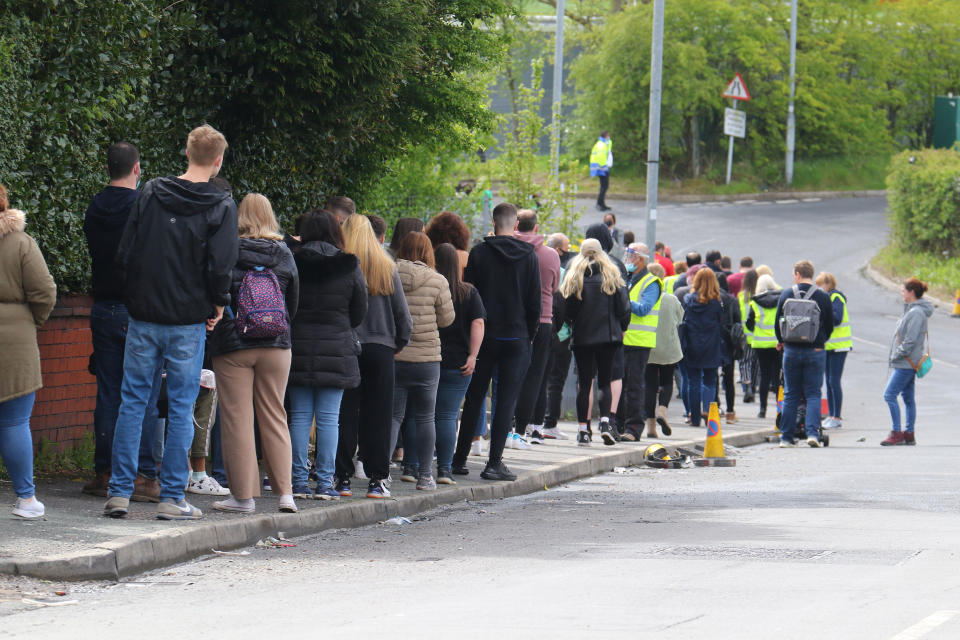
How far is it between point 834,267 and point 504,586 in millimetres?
29609

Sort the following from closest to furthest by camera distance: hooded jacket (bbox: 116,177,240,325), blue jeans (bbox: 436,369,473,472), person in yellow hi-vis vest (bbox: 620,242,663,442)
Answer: hooded jacket (bbox: 116,177,240,325) < blue jeans (bbox: 436,369,473,472) < person in yellow hi-vis vest (bbox: 620,242,663,442)

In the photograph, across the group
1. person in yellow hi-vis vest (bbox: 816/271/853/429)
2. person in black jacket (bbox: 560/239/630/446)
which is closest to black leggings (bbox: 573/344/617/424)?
person in black jacket (bbox: 560/239/630/446)

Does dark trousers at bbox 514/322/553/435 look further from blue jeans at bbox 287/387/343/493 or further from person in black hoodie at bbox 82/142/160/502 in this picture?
person in black hoodie at bbox 82/142/160/502

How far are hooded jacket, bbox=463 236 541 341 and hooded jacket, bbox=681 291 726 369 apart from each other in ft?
21.1

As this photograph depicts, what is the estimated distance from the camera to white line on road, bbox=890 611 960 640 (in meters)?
6.45

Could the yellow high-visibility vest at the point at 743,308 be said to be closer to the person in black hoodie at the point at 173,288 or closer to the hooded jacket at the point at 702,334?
the hooded jacket at the point at 702,334

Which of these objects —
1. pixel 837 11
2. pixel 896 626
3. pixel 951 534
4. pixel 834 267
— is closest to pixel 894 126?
pixel 837 11

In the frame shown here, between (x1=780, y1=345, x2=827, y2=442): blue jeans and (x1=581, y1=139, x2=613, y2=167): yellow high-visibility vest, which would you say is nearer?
(x1=780, y1=345, x2=827, y2=442): blue jeans

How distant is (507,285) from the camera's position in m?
12.0

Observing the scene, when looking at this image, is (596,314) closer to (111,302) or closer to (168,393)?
(111,302)

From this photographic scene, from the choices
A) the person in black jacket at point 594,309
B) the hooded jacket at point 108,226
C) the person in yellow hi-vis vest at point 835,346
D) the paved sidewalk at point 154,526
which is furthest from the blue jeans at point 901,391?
the hooded jacket at point 108,226

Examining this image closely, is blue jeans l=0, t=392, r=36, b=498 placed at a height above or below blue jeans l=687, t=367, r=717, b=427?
above

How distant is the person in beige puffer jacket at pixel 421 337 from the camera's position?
432 inches

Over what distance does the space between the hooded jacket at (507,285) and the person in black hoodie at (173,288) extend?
3.27 meters
